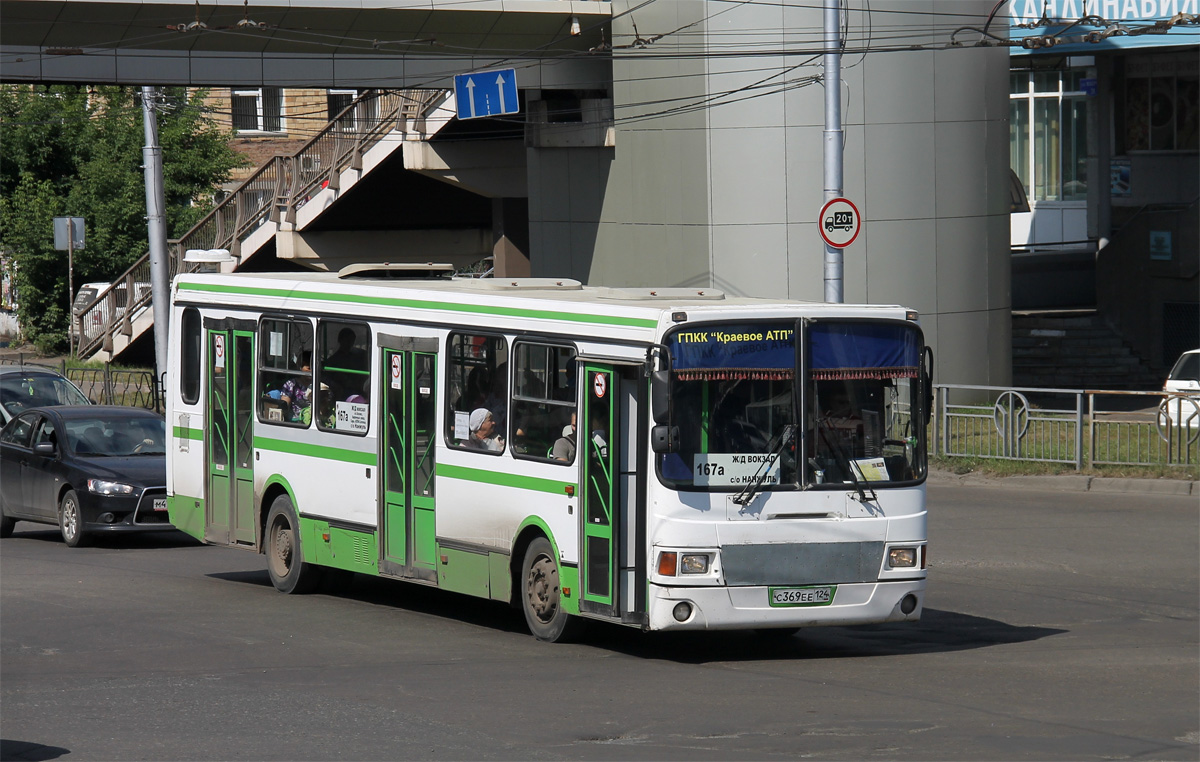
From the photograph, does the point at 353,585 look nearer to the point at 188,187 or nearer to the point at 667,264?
the point at 667,264

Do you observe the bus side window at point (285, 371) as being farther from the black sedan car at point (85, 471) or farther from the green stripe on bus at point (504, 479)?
the black sedan car at point (85, 471)

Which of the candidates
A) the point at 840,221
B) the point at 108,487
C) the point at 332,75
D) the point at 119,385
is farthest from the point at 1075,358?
the point at 108,487

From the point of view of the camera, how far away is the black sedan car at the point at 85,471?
17.2 meters

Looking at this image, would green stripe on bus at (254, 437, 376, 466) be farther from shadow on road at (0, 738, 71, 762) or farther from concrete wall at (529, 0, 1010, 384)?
concrete wall at (529, 0, 1010, 384)

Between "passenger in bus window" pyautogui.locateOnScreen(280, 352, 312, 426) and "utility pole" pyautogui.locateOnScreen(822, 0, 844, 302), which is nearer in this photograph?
"passenger in bus window" pyautogui.locateOnScreen(280, 352, 312, 426)

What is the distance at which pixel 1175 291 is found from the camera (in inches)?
1407

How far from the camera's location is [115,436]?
1847 cm

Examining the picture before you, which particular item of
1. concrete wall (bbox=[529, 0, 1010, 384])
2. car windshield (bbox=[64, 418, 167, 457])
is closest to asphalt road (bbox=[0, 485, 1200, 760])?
car windshield (bbox=[64, 418, 167, 457])

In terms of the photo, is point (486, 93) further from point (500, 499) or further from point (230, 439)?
point (500, 499)

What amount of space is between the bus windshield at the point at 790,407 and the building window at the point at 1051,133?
130 ft

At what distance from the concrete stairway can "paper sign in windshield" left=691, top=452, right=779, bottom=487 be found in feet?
76.6

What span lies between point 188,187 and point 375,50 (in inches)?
699

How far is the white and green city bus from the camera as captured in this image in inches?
415

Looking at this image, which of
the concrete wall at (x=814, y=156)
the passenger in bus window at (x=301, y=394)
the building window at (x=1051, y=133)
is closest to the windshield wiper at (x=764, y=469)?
the passenger in bus window at (x=301, y=394)
